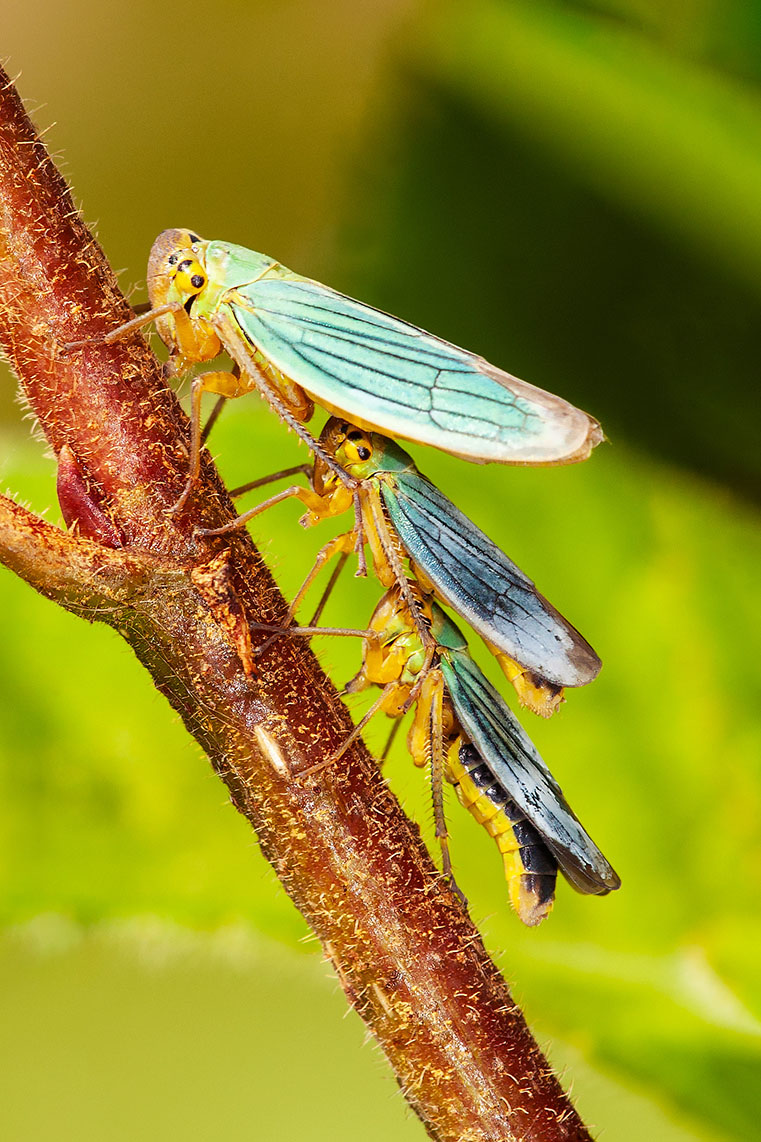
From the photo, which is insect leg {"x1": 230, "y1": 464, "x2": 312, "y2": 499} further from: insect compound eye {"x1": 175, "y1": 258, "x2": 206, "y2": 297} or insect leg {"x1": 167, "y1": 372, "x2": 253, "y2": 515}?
insect compound eye {"x1": 175, "y1": 258, "x2": 206, "y2": 297}

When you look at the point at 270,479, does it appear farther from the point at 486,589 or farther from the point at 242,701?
the point at 242,701

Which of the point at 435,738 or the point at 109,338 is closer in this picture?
the point at 109,338

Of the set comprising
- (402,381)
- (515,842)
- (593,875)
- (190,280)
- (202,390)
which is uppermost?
(190,280)

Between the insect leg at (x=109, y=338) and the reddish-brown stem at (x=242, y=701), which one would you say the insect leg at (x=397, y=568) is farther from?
the insect leg at (x=109, y=338)

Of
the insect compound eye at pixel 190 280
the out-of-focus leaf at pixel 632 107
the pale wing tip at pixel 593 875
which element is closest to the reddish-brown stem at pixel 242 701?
the pale wing tip at pixel 593 875

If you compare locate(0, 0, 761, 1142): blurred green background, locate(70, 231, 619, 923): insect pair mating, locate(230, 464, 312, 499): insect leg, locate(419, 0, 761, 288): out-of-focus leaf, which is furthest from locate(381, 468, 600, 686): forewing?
locate(419, 0, 761, 288): out-of-focus leaf

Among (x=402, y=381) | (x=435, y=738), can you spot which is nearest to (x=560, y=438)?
(x=402, y=381)

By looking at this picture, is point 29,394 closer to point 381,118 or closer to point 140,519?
point 140,519

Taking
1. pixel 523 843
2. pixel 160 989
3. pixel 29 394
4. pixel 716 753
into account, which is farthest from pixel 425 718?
pixel 160 989
